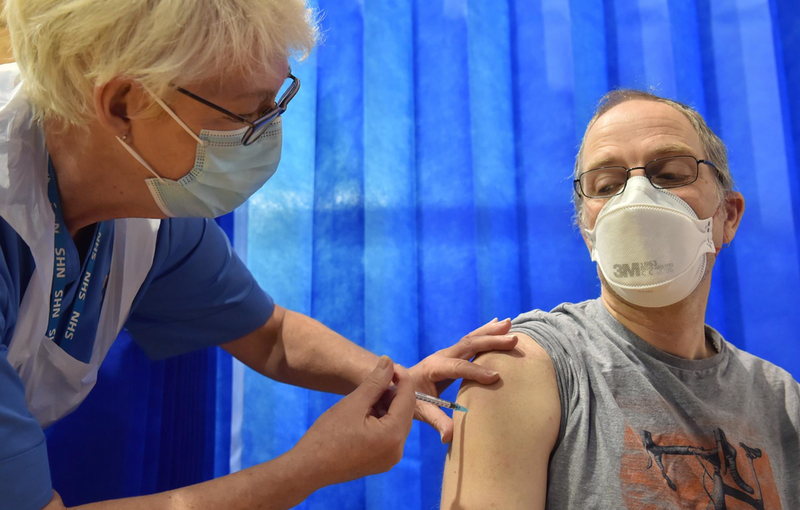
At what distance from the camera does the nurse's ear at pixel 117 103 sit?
0.95 m

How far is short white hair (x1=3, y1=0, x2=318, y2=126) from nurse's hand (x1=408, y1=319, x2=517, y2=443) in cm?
62

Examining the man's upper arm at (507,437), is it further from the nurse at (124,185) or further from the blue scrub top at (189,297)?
the blue scrub top at (189,297)

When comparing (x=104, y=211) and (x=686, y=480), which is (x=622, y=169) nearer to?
(x=686, y=480)

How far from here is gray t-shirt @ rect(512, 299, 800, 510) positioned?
39.8 inches

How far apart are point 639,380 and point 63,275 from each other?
3.34ft

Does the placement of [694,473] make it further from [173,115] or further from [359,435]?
[173,115]

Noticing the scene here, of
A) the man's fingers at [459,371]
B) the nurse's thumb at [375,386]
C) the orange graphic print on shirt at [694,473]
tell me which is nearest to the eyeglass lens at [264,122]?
the nurse's thumb at [375,386]

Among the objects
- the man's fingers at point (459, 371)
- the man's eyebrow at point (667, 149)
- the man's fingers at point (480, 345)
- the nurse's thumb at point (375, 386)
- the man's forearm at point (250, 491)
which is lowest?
the man's forearm at point (250, 491)

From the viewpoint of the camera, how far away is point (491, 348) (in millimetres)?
1131

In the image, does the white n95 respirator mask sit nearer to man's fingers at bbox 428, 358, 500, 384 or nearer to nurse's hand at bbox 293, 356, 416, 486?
man's fingers at bbox 428, 358, 500, 384

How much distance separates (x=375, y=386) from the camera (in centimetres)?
101

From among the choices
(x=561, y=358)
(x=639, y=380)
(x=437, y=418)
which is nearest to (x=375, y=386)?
(x=437, y=418)

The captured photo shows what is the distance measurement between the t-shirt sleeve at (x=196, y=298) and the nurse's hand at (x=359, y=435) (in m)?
0.48

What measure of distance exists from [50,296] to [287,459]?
50 cm
